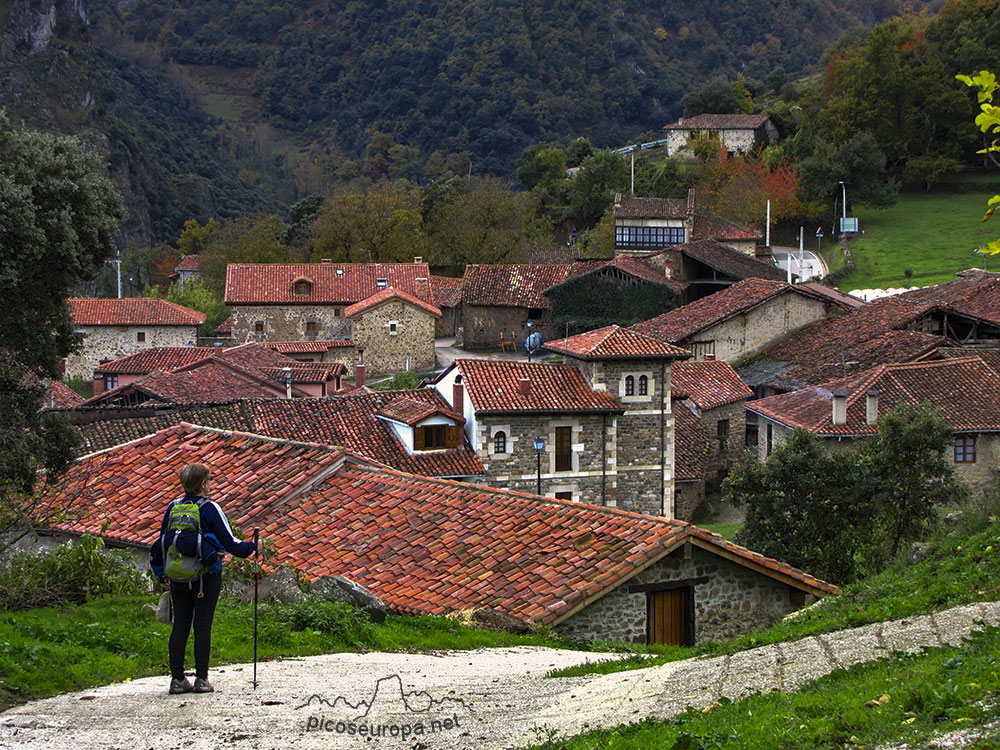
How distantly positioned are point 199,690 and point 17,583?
3.83m

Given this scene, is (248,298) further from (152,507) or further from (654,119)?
(654,119)

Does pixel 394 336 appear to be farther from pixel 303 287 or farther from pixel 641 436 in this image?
pixel 641 436

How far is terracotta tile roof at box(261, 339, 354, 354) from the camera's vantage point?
177ft

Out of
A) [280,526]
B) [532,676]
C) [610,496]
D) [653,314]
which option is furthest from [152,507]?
[653,314]

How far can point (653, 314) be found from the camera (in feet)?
191

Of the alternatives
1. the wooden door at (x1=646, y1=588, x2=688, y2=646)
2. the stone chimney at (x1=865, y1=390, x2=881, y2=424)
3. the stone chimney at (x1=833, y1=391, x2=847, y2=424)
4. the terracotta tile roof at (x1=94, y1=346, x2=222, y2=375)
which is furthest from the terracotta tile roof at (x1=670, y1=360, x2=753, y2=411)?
the wooden door at (x1=646, y1=588, x2=688, y2=646)

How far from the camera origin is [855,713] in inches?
299

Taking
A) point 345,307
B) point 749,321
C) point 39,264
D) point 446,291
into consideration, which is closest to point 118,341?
point 345,307

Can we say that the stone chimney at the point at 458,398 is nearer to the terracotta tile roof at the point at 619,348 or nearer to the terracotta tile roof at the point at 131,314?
the terracotta tile roof at the point at 619,348

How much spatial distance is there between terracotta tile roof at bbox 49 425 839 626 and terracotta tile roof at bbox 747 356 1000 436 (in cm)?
1610

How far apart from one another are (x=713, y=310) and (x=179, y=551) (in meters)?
42.6

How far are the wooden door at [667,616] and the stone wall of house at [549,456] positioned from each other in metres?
14.6

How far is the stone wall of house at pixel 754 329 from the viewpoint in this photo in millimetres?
47938

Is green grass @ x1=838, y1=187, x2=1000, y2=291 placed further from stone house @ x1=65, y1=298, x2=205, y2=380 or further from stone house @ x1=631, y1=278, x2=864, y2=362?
stone house @ x1=65, y1=298, x2=205, y2=380
